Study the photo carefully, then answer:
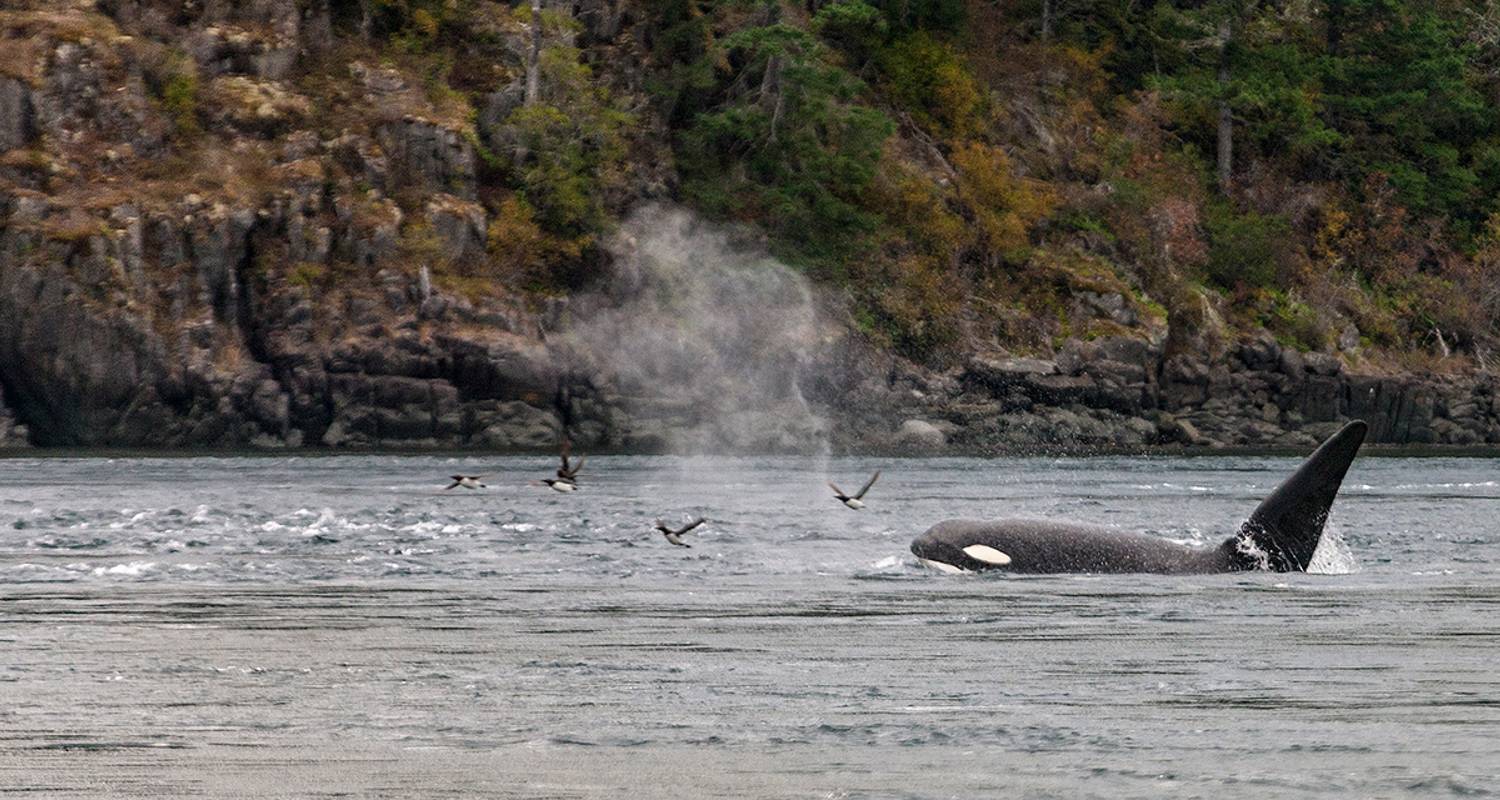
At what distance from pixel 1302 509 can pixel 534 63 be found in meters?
66.7

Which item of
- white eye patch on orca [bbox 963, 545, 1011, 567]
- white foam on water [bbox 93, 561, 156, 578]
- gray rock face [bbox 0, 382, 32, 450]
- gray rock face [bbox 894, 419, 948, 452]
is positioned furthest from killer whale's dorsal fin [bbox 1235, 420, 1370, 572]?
gray rock face [bbox 894, 419, 948, 452]

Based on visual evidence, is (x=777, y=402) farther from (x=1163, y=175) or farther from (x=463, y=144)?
(x=1163, y=175)

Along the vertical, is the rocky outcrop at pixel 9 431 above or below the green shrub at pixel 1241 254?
below

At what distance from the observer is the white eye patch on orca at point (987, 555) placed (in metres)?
26.3

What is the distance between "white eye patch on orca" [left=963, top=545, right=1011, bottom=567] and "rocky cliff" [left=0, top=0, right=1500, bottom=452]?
163ft

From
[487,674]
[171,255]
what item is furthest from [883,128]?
[487,674]

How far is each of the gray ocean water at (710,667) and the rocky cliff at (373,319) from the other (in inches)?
1525

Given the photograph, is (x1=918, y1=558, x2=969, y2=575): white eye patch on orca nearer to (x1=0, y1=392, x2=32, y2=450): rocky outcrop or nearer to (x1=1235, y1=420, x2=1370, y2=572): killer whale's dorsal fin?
(x1=1235, y1=420, x2=1370, y2=572): killer whale's dorsal fin

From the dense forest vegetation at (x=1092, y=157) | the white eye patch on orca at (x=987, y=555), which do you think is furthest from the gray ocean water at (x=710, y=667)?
the dense forest vegetation at (x=1092, y=157)

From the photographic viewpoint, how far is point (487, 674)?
1677 centimetres

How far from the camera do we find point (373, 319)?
77.5m

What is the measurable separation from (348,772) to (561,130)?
76112 mm

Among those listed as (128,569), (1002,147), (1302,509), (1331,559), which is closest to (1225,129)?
(1002,147)

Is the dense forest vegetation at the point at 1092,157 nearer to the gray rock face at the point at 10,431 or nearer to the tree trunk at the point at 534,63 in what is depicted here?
the tree trunk at the point at 534,63
